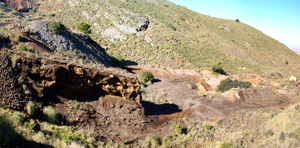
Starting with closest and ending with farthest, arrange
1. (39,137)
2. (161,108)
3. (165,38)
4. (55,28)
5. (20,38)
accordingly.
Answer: (39,137) → (20,38) → (161,108) → (55,28) → (165,38)

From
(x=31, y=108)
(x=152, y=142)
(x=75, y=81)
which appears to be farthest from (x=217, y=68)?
(x=31, y=108)

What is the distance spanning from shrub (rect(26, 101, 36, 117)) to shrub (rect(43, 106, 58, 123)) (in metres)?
0.50

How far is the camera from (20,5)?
1783 inches

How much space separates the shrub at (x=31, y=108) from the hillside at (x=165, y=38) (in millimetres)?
27936

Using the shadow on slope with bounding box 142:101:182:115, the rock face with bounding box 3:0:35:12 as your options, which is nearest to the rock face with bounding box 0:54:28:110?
the shadow on slope with bounding box 142:101:182:115

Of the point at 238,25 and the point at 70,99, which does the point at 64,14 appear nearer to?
the point at 70,99

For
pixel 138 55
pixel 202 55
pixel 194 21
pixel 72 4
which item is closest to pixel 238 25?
pixel 194 21

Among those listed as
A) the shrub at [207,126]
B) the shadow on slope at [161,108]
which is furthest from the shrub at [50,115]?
the shrub at [207,126]

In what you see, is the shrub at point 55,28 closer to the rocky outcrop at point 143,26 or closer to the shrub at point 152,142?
the shrub at point 152,142

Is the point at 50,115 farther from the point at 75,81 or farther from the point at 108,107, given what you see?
the point at 108,107

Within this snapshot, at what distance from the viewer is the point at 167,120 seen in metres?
12.5

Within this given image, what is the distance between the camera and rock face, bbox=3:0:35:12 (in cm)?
4439

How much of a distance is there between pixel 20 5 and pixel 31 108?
5134cm

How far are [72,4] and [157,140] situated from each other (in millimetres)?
51060
